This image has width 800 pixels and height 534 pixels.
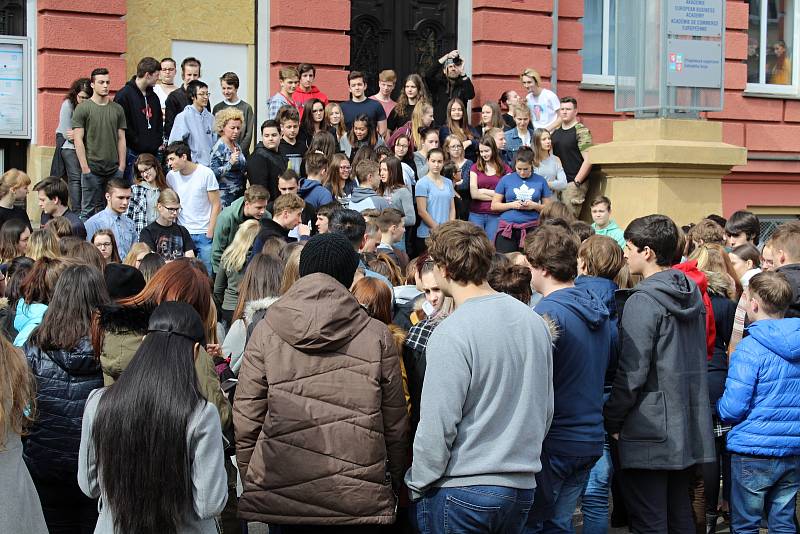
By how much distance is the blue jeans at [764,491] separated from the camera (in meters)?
5.69

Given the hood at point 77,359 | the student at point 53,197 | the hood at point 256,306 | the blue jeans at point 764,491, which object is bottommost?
the blue jeans at point 764,491

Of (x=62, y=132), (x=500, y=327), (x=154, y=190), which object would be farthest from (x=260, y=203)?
(x=500, y=327)

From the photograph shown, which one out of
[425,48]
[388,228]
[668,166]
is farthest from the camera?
[425,48]

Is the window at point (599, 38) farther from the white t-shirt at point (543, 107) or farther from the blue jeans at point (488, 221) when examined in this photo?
the blue jeans at point (488, 221)

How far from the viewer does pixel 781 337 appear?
5.58 meters

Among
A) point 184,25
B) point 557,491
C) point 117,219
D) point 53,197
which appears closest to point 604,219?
point 117,219

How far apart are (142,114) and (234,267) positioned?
3563 mm

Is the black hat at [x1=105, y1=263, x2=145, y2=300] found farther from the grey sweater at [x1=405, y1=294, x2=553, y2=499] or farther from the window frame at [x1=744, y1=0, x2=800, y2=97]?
the window frame at [x1=744, y1=0, x2=800, y2=97]

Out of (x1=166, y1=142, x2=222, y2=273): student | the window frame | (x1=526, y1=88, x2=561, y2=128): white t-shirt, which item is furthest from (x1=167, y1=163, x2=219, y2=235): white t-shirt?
the window frame

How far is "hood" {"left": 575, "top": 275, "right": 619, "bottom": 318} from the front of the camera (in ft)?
18.0

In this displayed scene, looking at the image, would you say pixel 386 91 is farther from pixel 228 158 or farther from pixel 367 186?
pixel 367 186

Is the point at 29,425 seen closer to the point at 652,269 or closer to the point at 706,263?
the point at 652,269

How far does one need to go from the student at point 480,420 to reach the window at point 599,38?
1345 centimetres

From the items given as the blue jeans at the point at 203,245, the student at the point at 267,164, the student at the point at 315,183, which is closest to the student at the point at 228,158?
the student at the point at 267,164
